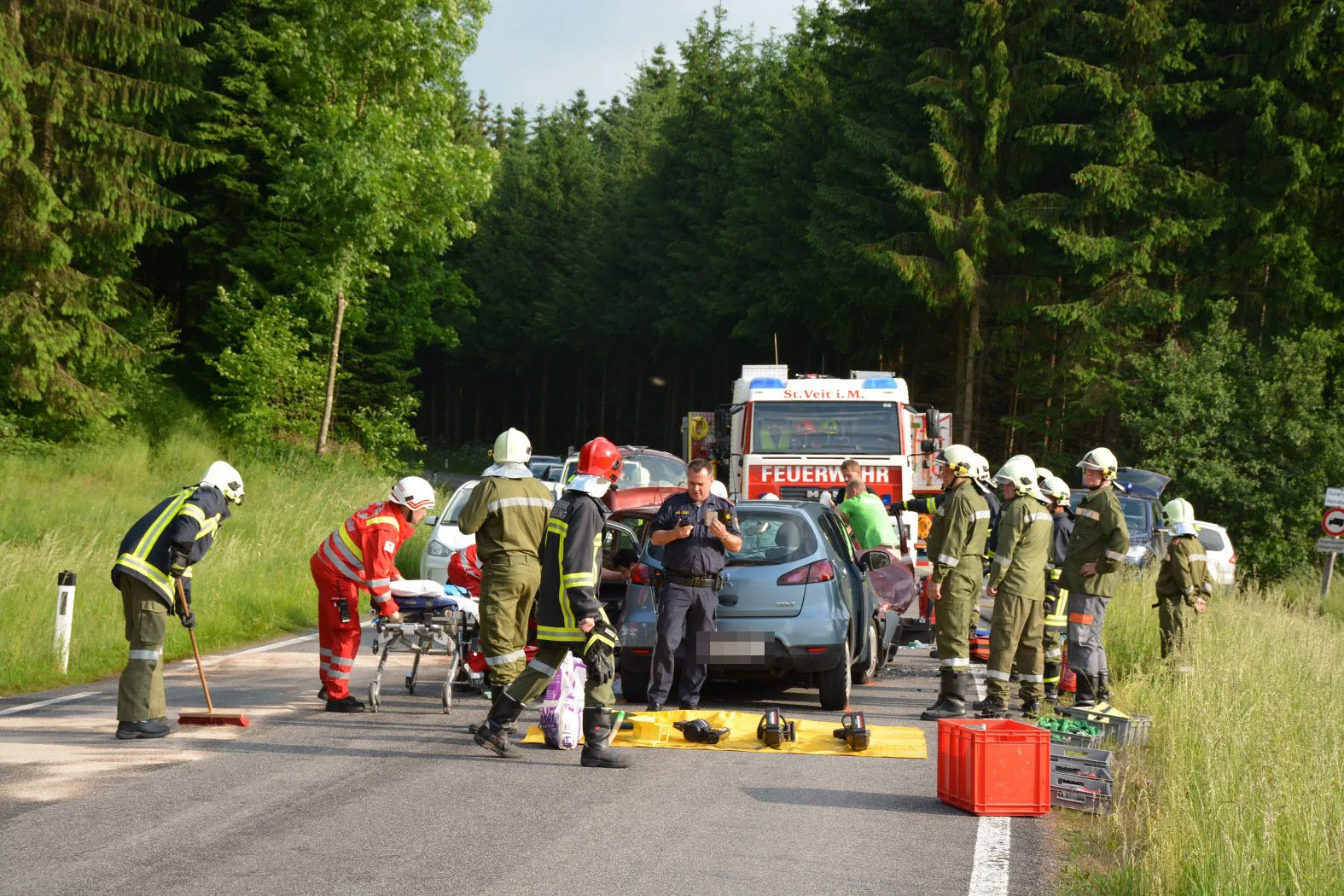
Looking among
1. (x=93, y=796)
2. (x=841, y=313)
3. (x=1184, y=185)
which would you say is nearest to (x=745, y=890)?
(x=93, y=796)

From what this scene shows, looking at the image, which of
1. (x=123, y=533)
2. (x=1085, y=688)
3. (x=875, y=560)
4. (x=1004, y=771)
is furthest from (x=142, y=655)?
(x=123, y=533)

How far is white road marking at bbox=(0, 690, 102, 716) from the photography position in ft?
33.7

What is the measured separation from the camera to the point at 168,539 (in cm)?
939

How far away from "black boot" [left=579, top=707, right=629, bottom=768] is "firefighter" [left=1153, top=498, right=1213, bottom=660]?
19.5 feet

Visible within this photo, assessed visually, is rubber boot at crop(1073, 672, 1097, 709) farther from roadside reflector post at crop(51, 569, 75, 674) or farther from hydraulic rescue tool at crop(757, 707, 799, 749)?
roadside reflector post at crop(51, 569, 75, 674)

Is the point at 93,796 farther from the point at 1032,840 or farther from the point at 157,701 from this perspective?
the point at 1032,840

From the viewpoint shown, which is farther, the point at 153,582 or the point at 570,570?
the point at 153,582

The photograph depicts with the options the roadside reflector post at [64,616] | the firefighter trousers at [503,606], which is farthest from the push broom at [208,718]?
the roadside reflector post at [64,616]

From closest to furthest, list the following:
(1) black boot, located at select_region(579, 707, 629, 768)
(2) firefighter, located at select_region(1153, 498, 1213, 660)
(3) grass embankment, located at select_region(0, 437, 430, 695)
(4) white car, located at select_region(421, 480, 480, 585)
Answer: (1) black boot, located at select_region(579, 707, 629, 768) → (2) firefighter, located at select_region(1153, 498, 1213, 660) → (3) grass embankment, located at select_region(0, 437, 430, 695) → (4) white car, located at select_region(421, 480, 480, 585)

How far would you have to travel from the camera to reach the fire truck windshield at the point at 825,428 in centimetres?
1991

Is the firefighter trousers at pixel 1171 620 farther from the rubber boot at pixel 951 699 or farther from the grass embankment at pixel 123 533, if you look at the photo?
the grass embankment at pixel 123 533

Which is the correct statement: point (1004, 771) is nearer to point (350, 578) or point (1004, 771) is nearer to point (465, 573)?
point (350, 578)

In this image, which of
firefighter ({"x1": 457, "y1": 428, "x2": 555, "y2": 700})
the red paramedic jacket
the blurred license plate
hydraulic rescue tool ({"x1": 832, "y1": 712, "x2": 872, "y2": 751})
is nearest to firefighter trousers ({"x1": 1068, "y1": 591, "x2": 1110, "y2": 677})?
the blurred license plate

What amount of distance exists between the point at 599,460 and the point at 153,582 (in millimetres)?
3023
